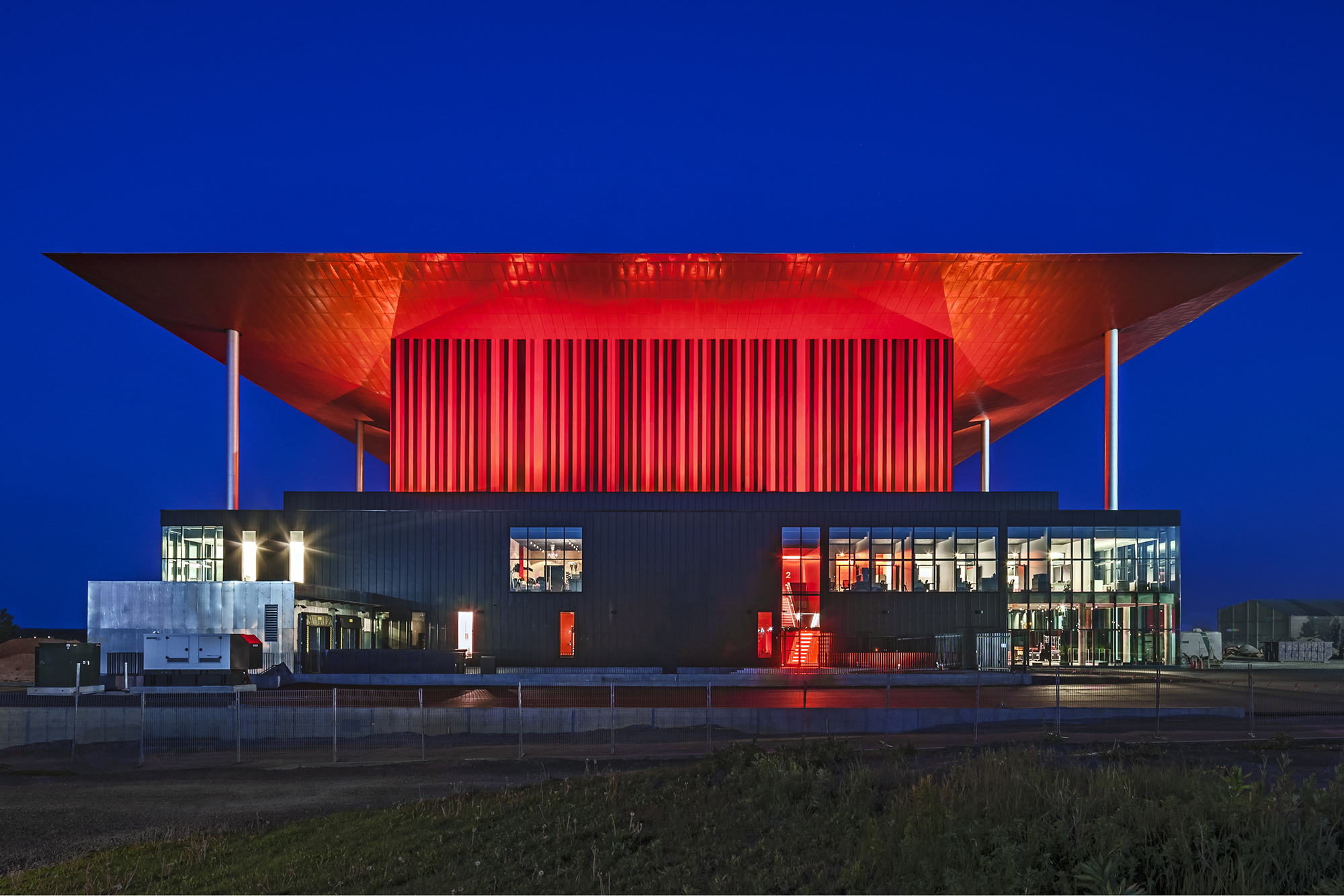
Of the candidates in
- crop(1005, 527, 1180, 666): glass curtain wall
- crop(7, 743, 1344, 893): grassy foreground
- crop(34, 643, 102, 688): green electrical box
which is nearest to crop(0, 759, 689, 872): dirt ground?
crop(7, 743, 1344, 893): grassy foreground

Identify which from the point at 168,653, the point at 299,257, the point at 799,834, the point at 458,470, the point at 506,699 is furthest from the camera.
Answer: the point at 458,470

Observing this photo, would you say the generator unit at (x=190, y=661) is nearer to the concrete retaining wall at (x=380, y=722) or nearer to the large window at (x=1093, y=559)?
the concrete retaining wall at (x=380, y=722)

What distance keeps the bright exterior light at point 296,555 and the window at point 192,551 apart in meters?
2.98

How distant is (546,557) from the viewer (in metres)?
41.9

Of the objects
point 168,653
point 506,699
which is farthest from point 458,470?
point 506,699

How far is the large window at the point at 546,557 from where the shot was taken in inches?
1640

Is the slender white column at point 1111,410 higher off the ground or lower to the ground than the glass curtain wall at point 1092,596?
higher

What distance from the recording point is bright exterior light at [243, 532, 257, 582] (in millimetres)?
42406

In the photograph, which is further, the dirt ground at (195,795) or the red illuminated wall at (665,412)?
the red illuminated wall at (665,412)

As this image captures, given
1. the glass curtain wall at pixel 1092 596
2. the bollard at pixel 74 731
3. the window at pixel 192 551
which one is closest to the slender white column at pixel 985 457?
the glass curtain wall at pixel 1092 596

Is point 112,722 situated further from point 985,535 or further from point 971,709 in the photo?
point 985,535

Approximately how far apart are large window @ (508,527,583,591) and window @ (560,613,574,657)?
47.8 inches

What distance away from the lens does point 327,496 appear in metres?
43.0

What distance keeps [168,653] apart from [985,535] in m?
29.7
